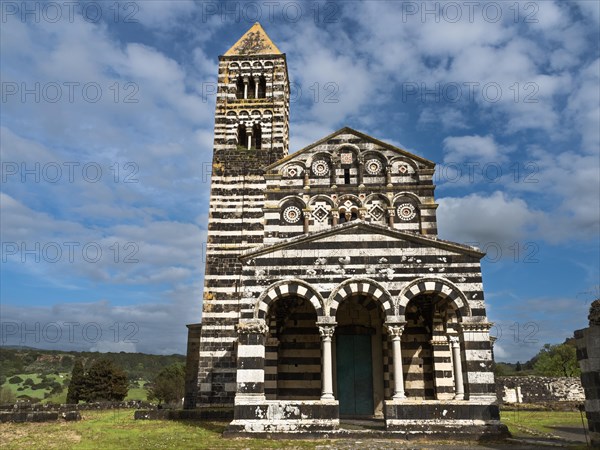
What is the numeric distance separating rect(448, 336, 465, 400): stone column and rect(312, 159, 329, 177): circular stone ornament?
30.0 ft

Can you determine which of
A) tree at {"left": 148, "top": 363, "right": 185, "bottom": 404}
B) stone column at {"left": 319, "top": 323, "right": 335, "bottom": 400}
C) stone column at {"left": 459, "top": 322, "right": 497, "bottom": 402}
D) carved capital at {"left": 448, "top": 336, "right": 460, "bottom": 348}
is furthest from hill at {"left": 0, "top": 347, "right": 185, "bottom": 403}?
stone column at {"left": 459, "top": 322, "right": 497, "bottom": 402}

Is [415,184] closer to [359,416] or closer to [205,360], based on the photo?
[359,416]

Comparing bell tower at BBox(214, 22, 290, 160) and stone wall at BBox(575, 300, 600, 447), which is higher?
bell tower at BBox(214, 22, 290, 160)

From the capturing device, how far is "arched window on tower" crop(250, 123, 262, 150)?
2881cm

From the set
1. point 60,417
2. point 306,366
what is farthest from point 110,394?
point 306,366

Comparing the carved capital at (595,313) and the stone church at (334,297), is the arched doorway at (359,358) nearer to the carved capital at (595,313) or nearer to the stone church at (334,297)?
the stone church at (334,297)

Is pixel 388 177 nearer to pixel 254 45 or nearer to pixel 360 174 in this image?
pixel 360 174

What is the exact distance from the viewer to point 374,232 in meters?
16.3

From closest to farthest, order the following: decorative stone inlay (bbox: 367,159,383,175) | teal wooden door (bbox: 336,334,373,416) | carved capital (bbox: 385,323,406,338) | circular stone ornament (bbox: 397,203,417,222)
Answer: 1. carved capital (bbox: 385,323,406,338)
2. teal wooden door (bbox: 336,334,373,416)
3. circular stone ornament (bbox: 397,203,417,222)
4. decorative stone inlay (bbox: 367,159,383,175)

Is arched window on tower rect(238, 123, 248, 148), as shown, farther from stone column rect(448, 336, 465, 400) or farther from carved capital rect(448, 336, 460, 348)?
stone column rect(448, 336, 465, 400)

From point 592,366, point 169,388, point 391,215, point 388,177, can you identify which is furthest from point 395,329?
point 169,388

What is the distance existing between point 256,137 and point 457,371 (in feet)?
60.7

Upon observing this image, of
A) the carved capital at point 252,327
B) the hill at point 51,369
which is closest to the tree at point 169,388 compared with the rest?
the hill at point 51,369

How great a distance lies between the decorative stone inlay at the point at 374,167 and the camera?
21906 mm
